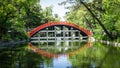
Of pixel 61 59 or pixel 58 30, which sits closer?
pixel 61 59

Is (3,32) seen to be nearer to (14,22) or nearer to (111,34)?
(14,22)

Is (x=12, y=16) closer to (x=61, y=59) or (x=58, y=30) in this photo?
(x=61, y=59)

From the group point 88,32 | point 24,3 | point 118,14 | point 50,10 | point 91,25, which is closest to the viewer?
point 118,14

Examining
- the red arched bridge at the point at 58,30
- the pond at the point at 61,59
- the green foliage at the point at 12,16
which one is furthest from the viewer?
the red arched bridge at the point at 58,30

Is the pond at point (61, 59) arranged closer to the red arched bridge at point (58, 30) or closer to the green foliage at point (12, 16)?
the green foliage at point (12, 16)

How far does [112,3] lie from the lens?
4969 cm

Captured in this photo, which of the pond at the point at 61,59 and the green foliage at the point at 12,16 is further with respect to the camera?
the green foliage at the point at 12,16

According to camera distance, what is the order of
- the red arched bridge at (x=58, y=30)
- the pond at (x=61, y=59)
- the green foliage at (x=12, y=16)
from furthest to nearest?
the red arched bridge at (x=58, y=30), the green foliage at (x=12, y=16), the pond at (x=61, y=59)

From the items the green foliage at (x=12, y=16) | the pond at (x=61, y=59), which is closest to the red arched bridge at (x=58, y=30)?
the green foliage at (x=12, y=16)

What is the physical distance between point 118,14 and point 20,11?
17.6 m

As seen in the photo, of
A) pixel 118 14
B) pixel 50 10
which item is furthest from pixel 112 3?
pixel 50 10

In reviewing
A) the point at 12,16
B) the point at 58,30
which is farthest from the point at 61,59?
the point at 58,30

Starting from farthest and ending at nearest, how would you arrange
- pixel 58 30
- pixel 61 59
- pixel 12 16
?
pixel 58 30 → pixel 12 16 → pixel 61 59

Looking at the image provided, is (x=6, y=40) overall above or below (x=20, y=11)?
below
